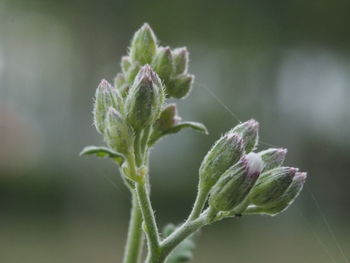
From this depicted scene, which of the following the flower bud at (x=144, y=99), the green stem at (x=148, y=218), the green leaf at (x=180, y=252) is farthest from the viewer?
the green leaf at (x=180, y=252)

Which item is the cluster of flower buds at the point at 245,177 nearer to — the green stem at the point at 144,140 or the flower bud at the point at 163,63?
the green stem at the point at 144,140

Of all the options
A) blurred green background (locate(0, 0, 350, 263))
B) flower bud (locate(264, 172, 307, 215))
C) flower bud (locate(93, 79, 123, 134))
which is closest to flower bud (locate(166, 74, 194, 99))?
flower bud (locate(93, 79, 123, 134))

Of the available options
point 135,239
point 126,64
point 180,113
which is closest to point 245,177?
point 135,239

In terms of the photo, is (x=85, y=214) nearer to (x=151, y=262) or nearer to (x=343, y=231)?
(x=343, y=231)

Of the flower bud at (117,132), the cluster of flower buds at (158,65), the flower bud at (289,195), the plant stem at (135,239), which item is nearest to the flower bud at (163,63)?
the cluster of flower buds at (158,65)

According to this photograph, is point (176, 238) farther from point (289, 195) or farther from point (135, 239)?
point (289, 195)

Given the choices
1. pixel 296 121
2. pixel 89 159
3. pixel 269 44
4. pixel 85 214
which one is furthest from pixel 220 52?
pixel 85 214
